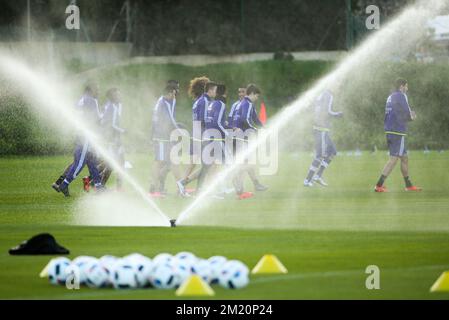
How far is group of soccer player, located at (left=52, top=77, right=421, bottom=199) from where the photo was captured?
25531mm

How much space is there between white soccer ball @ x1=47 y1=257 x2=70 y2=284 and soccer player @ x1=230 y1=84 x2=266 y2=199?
12.9 m

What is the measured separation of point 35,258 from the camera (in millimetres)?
14773

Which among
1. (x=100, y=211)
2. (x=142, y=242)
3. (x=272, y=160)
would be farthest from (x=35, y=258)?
(x=272, y=160)

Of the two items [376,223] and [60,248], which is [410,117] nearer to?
[376,223]

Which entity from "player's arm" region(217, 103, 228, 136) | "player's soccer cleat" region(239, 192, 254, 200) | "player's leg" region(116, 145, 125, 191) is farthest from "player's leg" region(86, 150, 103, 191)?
"player's soccer cleat" region(239, 192, 254, 200)

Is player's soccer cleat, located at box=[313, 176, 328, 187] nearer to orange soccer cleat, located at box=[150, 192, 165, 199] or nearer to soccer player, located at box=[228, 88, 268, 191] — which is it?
soccer player, located at box=[228, 88, 268, 191]

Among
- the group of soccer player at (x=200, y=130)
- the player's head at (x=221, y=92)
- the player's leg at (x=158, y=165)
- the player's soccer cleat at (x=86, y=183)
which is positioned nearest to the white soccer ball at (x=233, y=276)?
the group of soccer player at (x=200, y=130)

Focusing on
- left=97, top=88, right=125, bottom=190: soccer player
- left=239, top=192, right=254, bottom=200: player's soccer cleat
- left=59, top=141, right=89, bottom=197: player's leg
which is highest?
left=97, top=88, right=125, bottom=190: soccer player

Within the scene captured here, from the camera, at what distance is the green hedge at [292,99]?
143 feet

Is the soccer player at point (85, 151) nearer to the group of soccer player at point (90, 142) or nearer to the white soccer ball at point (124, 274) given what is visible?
the group of soccer player at point (90, 142)

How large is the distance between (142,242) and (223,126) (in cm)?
933

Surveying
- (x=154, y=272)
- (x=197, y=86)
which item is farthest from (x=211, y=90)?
(x=154, y=272)

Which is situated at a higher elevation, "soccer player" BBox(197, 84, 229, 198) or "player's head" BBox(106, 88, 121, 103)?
"player's head" BBox(106, 88, 121, 103)

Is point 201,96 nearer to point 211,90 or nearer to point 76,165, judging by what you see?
point 211,90
